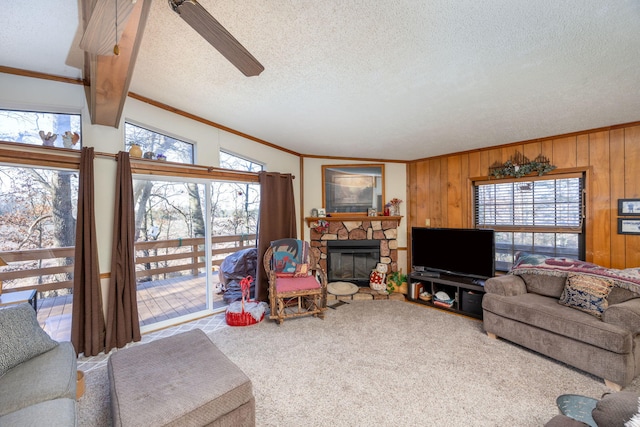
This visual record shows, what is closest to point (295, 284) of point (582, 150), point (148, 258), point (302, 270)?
point (302, 270)

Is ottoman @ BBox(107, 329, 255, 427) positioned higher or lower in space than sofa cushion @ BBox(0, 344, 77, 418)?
lower

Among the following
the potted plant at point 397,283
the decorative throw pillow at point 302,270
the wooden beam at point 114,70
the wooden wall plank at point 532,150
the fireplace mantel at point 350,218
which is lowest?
the potted plant at point 397,283

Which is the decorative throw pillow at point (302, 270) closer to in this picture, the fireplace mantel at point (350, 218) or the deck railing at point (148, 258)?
the deck railing at point (148, 258)

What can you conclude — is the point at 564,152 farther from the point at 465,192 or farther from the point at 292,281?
the point at 292,281

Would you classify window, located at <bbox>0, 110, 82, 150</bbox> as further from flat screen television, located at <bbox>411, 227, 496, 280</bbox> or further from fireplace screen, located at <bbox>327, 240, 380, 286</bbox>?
flat screen television, located at <bbox>411, 227, 496, 280</bbox>

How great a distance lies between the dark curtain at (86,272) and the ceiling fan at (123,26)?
161cm

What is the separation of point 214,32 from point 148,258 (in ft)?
9.35

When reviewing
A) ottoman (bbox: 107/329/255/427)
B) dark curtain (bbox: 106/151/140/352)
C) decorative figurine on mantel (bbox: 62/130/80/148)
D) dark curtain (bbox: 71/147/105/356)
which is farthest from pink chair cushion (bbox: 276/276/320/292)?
decorative figurine on mantel (bbox: 62/130/80/148)

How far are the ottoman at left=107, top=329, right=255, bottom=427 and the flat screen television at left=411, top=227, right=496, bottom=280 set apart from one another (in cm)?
328

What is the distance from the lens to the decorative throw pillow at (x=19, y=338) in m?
1.66

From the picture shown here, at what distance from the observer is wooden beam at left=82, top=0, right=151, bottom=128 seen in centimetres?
146

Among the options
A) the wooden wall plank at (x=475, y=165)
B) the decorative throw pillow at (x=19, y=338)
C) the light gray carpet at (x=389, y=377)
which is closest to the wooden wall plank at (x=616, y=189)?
the wooden wall plank at (x=475, y=165)

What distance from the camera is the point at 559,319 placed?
2.37 metres

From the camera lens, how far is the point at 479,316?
11.1 ft
